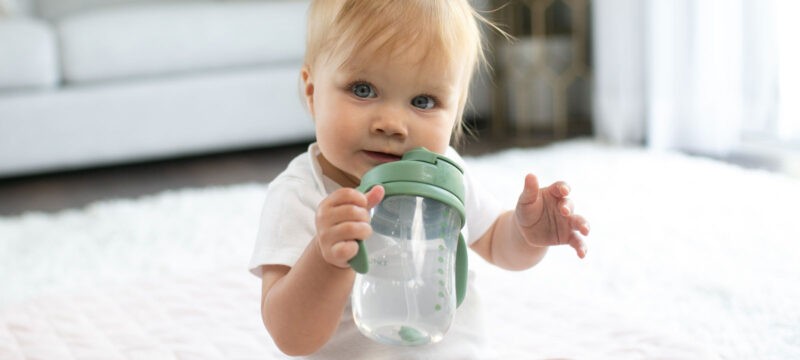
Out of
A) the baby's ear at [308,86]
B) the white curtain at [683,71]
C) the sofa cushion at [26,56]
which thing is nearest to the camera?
the baby's ear at [308,86]

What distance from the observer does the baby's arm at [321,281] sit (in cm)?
61

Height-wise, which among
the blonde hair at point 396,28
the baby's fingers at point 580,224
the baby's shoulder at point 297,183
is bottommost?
the baby's fingers at point 580,224

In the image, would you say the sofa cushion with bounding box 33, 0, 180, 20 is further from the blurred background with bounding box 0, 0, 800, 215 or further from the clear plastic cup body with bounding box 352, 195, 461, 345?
the clear plastic cup body with bounding box 352, 195, 461, 345

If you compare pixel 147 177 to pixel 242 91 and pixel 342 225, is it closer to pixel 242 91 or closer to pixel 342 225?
pixel 242 91

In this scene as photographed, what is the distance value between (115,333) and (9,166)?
4.72 feet

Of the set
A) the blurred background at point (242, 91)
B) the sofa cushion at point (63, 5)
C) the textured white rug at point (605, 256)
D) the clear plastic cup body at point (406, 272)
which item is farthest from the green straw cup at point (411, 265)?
the sofa cushion at point (63, 5)

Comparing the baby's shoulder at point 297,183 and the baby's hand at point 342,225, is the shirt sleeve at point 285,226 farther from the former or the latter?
the baby's hand at point 342,225

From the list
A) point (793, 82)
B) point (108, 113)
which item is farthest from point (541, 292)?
point (108, 113)

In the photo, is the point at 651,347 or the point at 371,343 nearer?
the point at 371,343

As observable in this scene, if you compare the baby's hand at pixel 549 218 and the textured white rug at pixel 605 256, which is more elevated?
the baby's hand at pixel 549 218

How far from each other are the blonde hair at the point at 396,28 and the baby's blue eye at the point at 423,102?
0.12ft

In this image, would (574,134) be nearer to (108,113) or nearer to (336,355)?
(108,113)

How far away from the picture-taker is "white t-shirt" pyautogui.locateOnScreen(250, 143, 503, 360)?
2.50 feet

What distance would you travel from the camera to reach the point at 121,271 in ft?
4.85
